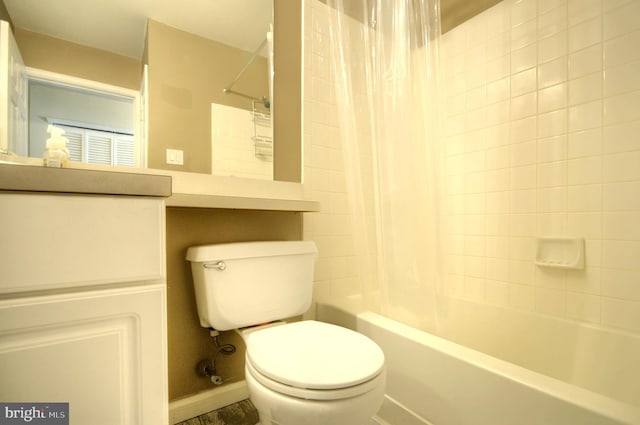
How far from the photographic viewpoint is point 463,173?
1613 mm

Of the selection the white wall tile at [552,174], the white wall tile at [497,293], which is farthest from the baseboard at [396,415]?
the white wall tile at [552,174]

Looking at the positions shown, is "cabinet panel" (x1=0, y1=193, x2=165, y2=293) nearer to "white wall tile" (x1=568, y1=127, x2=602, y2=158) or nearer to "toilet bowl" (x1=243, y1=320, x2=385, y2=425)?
"toilet bowl" (x1=243, y1=320, x2=385, y2=425)

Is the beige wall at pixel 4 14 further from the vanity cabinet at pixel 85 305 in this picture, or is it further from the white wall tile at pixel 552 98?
the white wall tile at pixel 552 98

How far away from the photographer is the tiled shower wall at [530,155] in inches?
42.9

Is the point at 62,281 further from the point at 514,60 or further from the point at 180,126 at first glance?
the point at 514,60

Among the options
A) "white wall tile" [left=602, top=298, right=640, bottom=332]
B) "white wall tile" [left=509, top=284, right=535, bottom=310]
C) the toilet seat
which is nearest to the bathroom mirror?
the toilet seat

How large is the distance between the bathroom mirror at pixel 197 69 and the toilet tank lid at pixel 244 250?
1.22ft

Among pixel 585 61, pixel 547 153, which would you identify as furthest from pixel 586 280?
pixel 585 61

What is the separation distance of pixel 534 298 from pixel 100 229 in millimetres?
1597

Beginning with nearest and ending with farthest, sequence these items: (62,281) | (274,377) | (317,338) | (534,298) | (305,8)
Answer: (62,281), (274,377), (317,338), (534,298), (305,8)

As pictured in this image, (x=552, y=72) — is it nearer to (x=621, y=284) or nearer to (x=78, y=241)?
(x=621, y=284)

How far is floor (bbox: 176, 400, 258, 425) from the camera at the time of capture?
3.72ft

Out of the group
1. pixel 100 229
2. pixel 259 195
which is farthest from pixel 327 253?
pixel 100 229

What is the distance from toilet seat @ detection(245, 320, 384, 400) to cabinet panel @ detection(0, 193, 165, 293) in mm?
367
